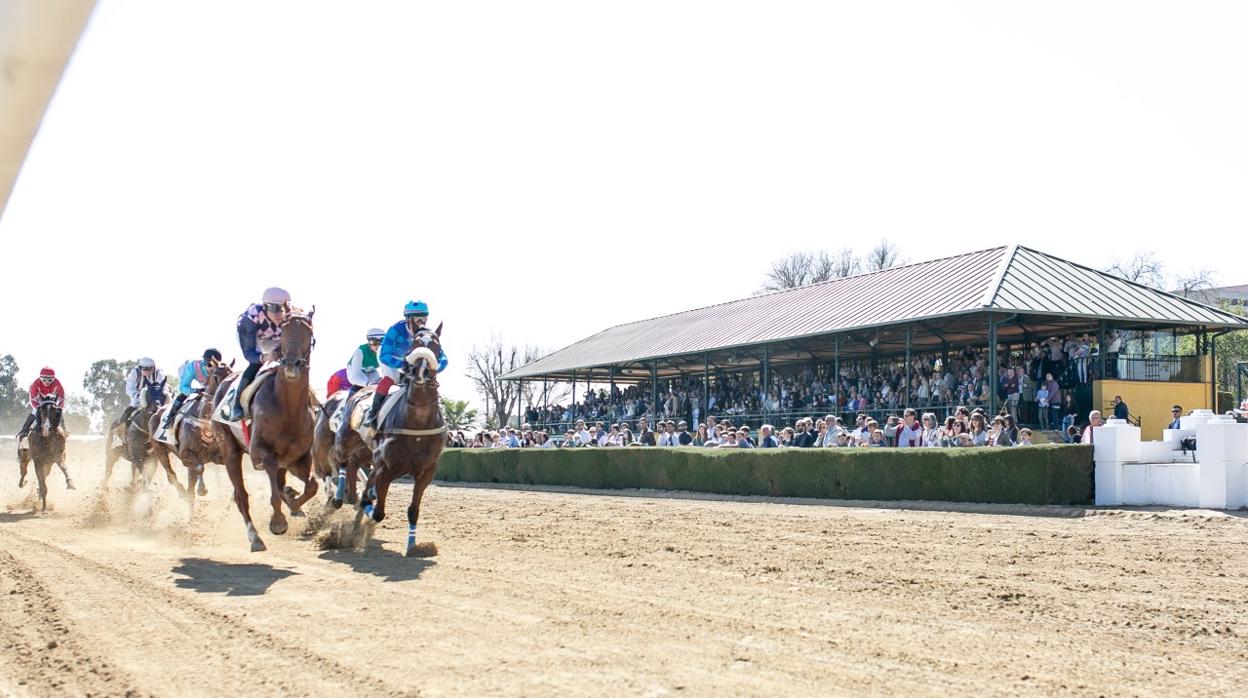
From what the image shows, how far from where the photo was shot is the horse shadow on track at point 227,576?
6.90 metres

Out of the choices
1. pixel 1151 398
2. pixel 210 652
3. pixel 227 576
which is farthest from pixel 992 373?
pixel 210 652

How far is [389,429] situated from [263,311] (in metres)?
1.93

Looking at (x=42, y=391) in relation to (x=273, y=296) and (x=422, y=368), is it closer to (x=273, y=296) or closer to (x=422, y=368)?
(x=273, y=296)

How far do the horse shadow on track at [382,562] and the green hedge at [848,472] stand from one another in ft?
28.8

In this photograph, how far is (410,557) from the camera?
8.89 metres

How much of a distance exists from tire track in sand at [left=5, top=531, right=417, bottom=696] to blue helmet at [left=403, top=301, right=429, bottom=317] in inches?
147

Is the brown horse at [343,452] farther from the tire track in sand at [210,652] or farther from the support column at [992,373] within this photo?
the support column at [992,373]

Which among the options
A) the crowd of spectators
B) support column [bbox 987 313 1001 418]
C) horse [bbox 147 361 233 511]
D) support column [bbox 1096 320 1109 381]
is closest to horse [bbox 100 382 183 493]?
horse [bbox 147 361 233 511]

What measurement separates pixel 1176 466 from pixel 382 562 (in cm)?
1040

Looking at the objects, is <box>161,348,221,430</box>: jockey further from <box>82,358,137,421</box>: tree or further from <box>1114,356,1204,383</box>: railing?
<box>82,358,137,421</box>: tree

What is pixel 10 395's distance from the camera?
1772 inches

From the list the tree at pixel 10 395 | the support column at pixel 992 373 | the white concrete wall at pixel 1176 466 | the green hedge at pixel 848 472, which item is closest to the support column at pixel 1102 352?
the support column at pixel 992 373

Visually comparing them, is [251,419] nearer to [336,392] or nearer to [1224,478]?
[336,392]

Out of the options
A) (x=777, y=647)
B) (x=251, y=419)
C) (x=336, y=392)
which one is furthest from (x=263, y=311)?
(x=777, y=647)
